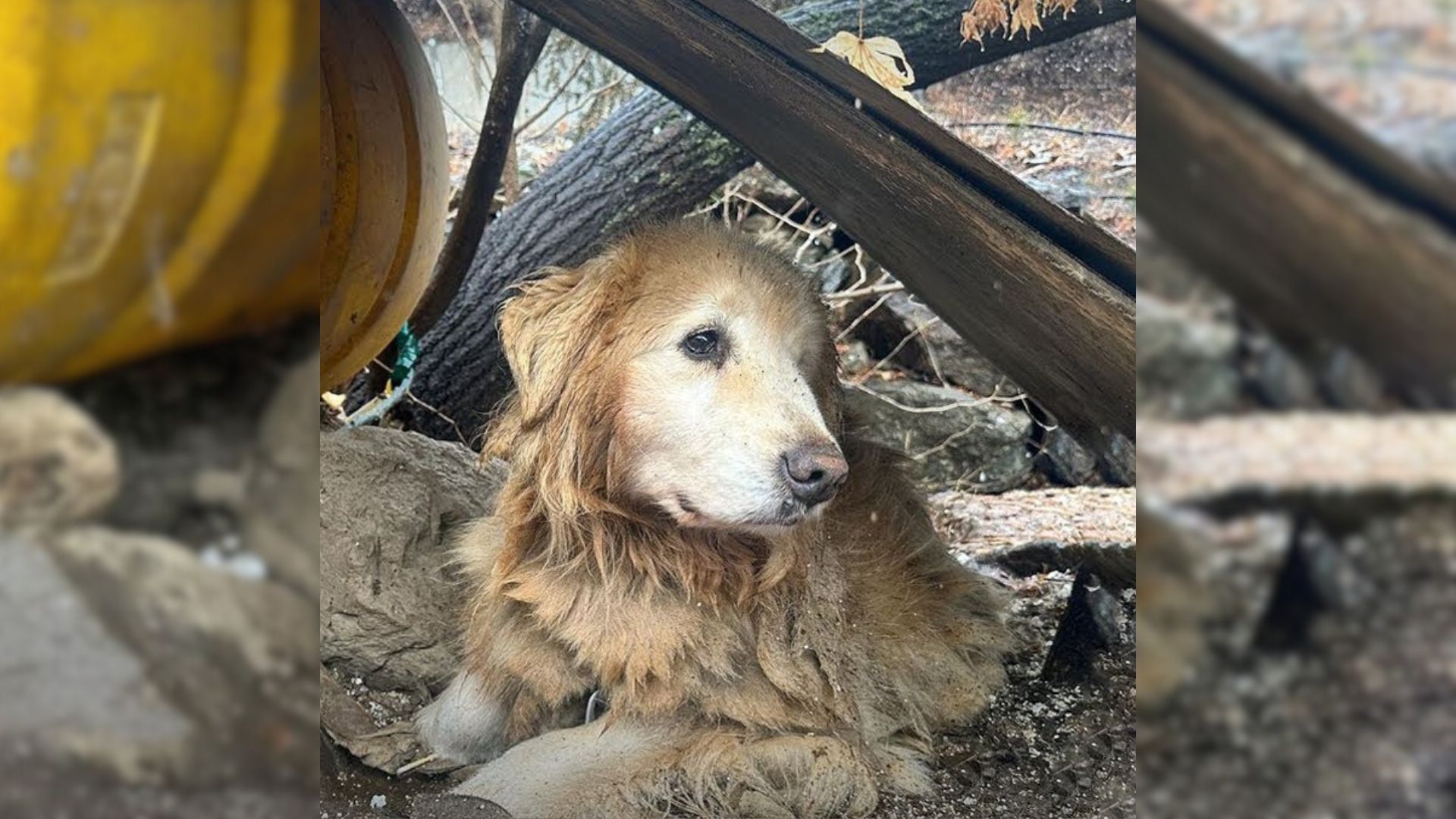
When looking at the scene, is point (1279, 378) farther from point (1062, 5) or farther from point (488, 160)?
point (488, 160)

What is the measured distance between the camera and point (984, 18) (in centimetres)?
341

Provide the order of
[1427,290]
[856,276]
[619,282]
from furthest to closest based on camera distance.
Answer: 1. [856,276]
2. [619,282]
3. [1427,290]

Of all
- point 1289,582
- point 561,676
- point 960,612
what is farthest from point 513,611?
point 1289,582

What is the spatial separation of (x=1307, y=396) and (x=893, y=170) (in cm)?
169

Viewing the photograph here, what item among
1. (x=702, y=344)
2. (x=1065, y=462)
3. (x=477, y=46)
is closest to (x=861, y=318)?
(x=1065, y=462)

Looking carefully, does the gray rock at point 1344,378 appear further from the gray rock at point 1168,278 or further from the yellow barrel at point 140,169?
the yellow barrel at point 140,169

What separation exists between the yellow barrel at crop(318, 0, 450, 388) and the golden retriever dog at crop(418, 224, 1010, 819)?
0.39m

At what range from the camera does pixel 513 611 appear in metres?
3.57

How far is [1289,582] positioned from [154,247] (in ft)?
4.26

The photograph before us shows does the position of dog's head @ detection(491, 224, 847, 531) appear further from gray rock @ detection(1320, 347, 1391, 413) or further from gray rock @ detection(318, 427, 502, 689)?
gray rock @ detection(1320, 347, 1391, 413)

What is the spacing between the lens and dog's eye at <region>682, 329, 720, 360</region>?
3328 mm

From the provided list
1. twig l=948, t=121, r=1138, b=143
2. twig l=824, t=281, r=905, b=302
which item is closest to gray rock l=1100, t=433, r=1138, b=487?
twig l=948, t=121, r=1138, b=143

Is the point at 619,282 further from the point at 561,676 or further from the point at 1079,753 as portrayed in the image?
the point at 1079,753

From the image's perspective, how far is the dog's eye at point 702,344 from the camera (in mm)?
3328
